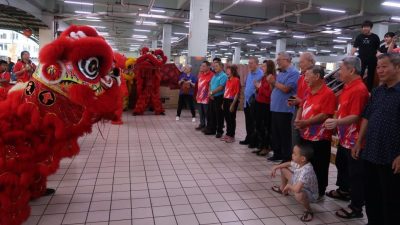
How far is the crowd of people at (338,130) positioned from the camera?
2.29m

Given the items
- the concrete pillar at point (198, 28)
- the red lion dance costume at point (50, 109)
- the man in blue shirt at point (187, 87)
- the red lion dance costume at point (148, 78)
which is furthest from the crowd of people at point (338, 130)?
the concrete pillar at point (198, 28)

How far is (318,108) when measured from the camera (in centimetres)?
309

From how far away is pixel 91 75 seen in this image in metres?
1.89

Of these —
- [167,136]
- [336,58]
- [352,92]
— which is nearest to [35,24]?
[167,136]

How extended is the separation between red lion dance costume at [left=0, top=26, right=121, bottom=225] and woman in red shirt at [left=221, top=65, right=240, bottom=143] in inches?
155

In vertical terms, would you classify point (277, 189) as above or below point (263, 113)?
below

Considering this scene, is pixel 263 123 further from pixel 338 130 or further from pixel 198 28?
pixel 198 28

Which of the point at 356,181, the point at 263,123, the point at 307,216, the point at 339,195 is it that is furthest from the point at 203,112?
the point at 356,181

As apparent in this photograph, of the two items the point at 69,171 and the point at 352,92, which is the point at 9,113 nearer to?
the point at 69,171

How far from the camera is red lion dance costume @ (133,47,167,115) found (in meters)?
8.16

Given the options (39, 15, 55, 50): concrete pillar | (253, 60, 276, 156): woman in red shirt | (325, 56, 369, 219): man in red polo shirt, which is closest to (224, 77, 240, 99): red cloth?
(253, 60, 276, 156): woman in red shirt

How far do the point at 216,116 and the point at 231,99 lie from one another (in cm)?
63

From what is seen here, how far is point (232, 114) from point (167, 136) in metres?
1.35

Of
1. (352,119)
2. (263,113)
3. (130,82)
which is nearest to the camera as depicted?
(352,119)
